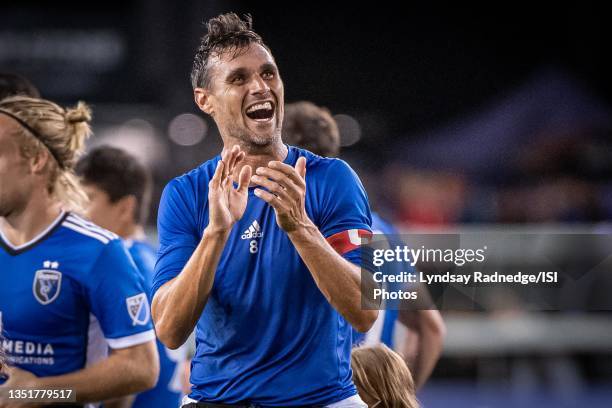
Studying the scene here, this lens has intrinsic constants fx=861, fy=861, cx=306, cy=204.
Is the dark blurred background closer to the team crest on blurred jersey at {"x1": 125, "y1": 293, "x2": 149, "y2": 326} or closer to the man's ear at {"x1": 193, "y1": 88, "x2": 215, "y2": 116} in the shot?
the team crest on blurred jersey at {"x1": 125, "y1": 293, "x2": 149, "y2": 326}

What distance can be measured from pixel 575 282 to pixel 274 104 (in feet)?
8.83

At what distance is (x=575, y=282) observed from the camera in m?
4.34

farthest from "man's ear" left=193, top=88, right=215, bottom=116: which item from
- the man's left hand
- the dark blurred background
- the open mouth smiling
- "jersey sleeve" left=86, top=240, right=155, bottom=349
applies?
the dark blurred background

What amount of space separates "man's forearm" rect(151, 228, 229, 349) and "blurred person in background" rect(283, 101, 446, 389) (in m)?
1.17

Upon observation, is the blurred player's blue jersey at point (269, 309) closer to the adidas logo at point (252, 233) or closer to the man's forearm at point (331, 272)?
the adidas logo at point (252, 233)

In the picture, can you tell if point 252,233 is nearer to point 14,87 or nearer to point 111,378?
point 111,378

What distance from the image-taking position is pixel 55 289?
260 cm

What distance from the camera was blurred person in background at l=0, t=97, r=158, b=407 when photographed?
8.50ft

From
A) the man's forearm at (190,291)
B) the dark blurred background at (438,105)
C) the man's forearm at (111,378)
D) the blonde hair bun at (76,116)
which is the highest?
the dark blurred background at (438,105)

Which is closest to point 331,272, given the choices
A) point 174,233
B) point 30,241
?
point 174,233

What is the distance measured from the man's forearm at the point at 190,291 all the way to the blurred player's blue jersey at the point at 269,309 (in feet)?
0.38

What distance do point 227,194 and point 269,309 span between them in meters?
0.30

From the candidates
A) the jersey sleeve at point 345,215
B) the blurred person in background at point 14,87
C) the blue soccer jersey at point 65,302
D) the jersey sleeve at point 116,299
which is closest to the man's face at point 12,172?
the blue soccer jersey at point 65,302

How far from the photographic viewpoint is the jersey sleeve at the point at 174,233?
2.06 m
